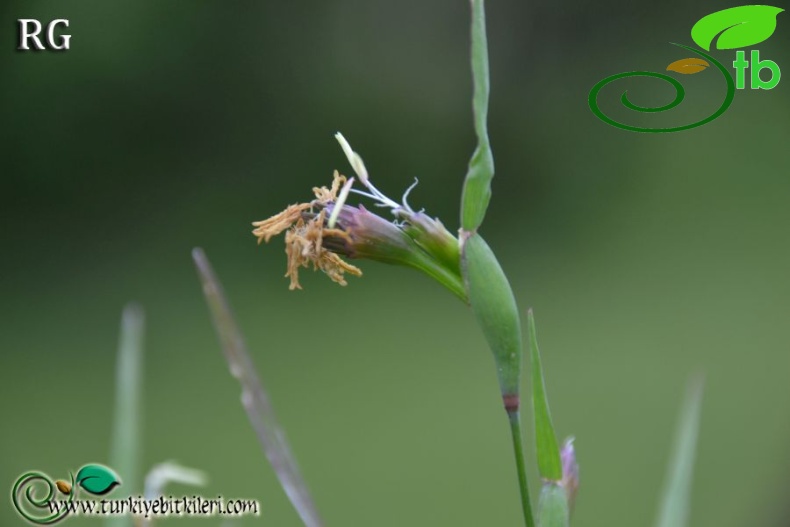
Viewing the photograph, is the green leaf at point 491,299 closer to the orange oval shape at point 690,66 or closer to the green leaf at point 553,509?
the green leaf at point 553,509

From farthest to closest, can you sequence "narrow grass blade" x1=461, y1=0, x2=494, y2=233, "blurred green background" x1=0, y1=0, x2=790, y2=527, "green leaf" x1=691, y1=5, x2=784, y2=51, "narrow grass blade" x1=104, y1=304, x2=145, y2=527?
"blurred green background" x1=0, y1=0, x2=790, y2=527
"green leaf" x1=691, y1=5, x2=784, y2=51
"narrow grass blade" x1=104, y1=304, x2=145, y2=527
"narrow grass blade" x1=461, y1=0, x2=494, y2=233

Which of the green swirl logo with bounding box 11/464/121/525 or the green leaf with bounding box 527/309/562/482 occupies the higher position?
the green leaf with bounding box 527/309/562/482

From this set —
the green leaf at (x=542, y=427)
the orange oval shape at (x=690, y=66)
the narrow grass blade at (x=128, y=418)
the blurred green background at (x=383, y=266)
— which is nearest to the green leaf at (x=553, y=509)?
the green leaf at (x=542, y=427)

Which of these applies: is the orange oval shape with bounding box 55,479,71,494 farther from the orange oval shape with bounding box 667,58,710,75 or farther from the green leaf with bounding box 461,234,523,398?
the orange oval shape with bounding box 667,58,710,75

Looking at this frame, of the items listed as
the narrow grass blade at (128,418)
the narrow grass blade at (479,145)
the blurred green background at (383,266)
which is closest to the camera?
the narrow grass blade at (479,145)

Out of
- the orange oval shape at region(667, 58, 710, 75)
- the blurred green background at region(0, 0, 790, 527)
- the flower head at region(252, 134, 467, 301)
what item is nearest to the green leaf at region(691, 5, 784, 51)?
the orange oval shape at region(667, 58, 710, 75)

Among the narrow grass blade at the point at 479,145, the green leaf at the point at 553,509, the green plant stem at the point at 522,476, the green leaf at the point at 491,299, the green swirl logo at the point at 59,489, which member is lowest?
the green swirl logo at the point at 59,489

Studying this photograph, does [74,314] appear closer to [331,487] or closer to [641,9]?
[331,487]

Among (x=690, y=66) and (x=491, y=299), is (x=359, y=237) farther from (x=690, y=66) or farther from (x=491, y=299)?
(x=690, y=66)
